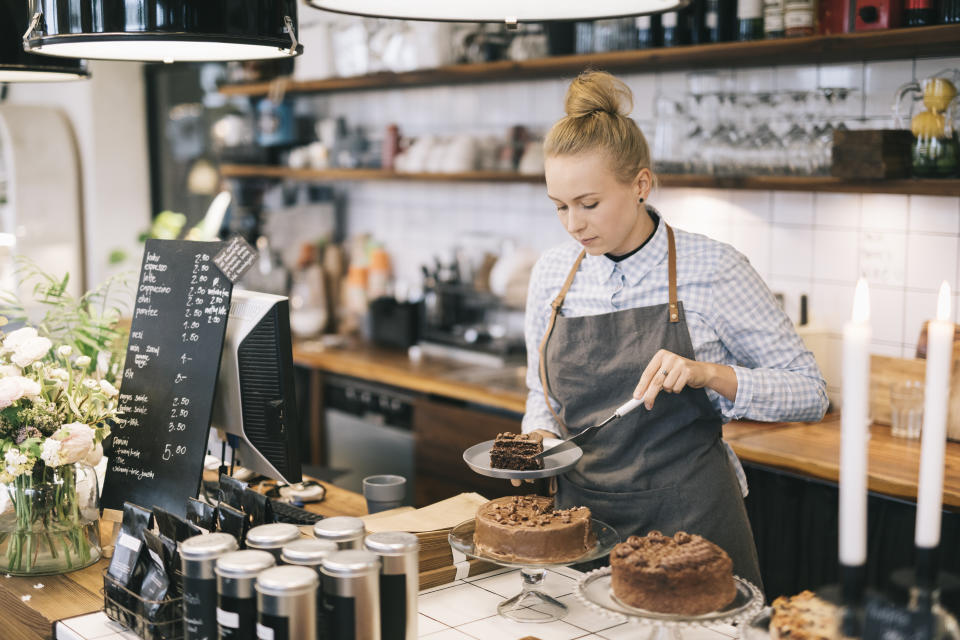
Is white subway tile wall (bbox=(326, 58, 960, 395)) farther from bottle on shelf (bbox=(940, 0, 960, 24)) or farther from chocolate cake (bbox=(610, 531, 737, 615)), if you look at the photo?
chocolate cake (bbox=(610, 531, 737, 615))

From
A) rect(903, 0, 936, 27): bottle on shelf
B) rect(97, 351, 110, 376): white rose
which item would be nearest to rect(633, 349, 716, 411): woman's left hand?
rect(97, 351, 110, 376): white rose

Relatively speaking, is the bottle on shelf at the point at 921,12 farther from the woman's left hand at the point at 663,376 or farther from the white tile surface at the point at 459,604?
the white tile surface at the point at 459,604

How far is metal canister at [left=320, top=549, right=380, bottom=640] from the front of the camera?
1.41 meters

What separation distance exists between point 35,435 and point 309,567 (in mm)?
804

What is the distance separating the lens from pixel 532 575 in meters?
1.82

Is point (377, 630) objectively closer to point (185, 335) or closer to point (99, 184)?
point (185, 335)

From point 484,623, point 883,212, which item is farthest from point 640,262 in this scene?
point 883,212

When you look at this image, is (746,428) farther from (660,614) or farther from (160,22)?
(160,22)

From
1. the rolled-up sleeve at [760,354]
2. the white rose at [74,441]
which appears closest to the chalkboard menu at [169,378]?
the white rose at [74,441]

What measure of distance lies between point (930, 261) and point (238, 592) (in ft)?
8.74

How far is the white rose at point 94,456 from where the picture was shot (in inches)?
79.7

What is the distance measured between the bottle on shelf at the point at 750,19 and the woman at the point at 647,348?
4.24 feet

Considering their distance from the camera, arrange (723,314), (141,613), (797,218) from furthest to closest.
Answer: (797,218)
(723,314)
(141,613)

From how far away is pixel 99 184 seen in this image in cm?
620
